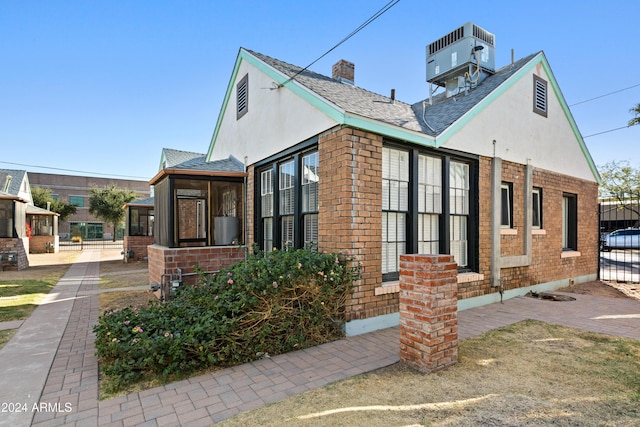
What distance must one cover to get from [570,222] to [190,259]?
35.1ft

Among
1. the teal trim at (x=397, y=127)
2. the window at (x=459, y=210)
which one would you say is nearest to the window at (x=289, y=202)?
the teal trim at (x=397, y=127)

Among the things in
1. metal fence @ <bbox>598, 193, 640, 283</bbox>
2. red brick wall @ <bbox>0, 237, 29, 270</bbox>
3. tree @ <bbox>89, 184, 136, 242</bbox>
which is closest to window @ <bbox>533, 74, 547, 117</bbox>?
metal fence @ <bbox>598, 193, 640, 283</bbox>

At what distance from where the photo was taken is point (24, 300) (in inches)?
298

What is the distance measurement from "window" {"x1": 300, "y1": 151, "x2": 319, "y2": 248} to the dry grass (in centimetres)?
272

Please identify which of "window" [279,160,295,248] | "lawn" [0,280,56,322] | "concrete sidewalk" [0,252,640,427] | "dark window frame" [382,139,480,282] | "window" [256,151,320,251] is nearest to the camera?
"concrete sidewalk" [0,252,640,427]

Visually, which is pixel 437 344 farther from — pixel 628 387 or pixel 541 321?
pixel 541 321

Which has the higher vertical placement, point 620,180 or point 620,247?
point 620,180

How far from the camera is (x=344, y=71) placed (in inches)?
337

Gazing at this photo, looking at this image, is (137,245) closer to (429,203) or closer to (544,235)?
(429,203)

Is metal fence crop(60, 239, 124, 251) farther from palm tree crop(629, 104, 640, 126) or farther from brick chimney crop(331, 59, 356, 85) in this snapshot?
palm tree crop(629, 104, 640, 126)

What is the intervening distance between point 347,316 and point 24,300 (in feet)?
25.9

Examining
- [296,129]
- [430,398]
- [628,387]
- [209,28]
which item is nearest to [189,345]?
[430,398]

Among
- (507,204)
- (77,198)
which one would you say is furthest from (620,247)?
(77,198)

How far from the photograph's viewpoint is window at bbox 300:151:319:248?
5668 mm
